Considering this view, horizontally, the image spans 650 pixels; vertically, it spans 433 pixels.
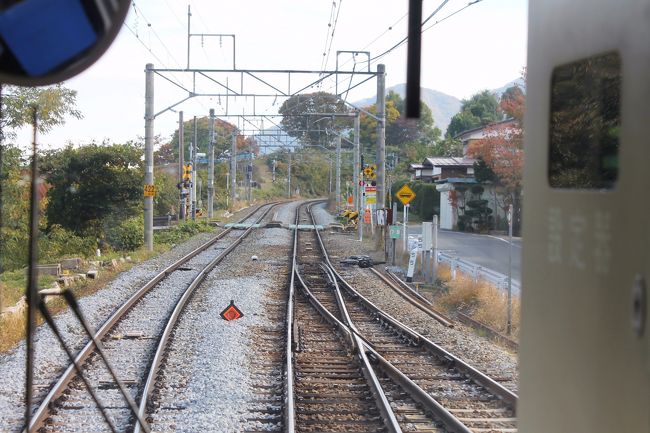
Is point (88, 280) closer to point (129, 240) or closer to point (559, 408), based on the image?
point (129, 240)

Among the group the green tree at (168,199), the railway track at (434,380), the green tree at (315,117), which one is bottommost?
the railway track at (434,380)

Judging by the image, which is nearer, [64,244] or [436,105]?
[64,244]

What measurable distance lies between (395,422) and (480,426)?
0.82m

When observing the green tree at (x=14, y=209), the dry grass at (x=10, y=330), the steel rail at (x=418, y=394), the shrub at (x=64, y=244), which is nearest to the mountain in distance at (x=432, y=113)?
the steel rail at (x=418, y=394)

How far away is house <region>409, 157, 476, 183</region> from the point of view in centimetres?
1655

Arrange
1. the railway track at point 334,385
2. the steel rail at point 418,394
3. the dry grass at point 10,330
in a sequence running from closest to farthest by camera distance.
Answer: the steel rail at point 418,394, the railway track at point 334,385, the dry grass at point 10,330

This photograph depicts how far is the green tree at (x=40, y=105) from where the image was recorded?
55.6 feet

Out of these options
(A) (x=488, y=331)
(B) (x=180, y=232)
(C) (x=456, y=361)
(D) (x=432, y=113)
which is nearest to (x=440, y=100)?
(D) (x=432, y=113)

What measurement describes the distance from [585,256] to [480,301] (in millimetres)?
12998

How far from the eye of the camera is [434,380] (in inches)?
356

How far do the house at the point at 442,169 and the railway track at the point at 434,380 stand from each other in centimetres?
427

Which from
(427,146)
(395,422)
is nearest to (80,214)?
(427,146)

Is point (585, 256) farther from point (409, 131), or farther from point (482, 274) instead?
point (409, 131)

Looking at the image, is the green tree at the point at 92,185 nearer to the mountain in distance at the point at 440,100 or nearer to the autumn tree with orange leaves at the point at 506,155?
the mountain in distance at the point at 440,100
